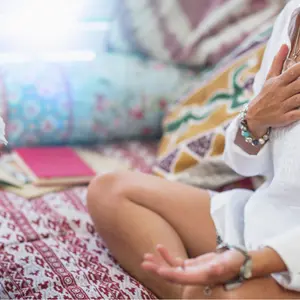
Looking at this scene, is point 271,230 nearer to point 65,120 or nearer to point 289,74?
point 289,74

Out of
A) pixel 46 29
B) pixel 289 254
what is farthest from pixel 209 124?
pixel 46 29

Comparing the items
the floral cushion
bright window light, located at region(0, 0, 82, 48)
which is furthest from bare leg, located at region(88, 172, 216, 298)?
bright window light, located at region(0, 0, 82, 48)

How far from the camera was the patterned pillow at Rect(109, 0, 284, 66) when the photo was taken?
174cm

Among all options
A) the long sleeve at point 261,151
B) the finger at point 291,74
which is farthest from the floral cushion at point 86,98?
the finger at point 291,74

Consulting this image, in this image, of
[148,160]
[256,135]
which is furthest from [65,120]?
[256,135]

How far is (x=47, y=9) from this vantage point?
202 centimetres

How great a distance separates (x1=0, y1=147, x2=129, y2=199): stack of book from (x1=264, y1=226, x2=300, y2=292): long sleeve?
0.72m

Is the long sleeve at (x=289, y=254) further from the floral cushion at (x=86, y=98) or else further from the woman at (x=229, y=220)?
the floral cushion at (x=86, y=98)

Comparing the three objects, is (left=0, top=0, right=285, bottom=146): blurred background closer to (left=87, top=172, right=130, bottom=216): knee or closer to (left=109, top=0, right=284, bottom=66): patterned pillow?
(left=109, top=0, right=284, bottom=66): patterned pillow

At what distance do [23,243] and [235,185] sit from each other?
0.49 m

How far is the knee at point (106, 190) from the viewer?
1202 mm

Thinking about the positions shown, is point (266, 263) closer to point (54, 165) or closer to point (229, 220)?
point (229, 220)

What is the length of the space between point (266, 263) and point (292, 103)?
0.27m

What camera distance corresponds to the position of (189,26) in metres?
1.87
